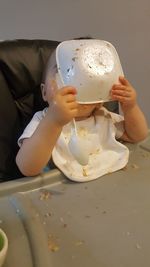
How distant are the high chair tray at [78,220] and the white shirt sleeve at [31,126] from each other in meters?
0.10

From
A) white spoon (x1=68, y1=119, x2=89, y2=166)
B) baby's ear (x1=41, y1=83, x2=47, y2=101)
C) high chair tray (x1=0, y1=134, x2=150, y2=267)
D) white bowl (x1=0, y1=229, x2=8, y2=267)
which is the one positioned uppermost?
baby's ear (x1=41, y1=83, x2=47, y2=101)

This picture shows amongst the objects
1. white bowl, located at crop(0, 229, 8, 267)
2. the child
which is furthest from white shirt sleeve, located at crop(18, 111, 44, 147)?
white bowl, located at crop(0, 229, 8, 267)

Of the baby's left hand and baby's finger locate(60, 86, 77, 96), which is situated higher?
baby's finger locate(60, 86, 77, 96)

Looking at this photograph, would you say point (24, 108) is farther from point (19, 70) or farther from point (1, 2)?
point (1, 2)

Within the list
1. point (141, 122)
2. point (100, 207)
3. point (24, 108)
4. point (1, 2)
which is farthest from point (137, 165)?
point (1, 2)

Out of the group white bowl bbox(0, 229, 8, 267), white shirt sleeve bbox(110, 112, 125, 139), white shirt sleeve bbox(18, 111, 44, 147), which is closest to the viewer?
white bowl bbox(0, 229, 8, 267)

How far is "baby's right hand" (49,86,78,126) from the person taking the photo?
819 millimetres

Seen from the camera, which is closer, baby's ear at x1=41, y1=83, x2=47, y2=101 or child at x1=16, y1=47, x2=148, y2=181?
child at x1=16, y1=47, x2=148, y2=181

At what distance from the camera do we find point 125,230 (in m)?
0.75

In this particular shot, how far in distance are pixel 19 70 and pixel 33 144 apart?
0.23 m

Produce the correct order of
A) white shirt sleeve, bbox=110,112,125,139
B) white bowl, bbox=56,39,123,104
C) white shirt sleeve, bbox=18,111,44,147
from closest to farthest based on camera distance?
white bowl, bbox=56,39,123,104, white shirt sleeve, bbox=18,111,44,147, white shirt sleeve, bbox=110,112,125,139

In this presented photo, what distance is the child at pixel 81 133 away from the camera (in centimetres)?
85

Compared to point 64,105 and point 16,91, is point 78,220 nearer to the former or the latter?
point 64,105

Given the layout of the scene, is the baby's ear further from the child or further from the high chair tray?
the high chair tray
